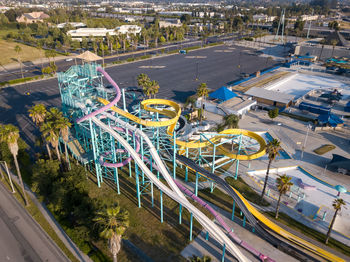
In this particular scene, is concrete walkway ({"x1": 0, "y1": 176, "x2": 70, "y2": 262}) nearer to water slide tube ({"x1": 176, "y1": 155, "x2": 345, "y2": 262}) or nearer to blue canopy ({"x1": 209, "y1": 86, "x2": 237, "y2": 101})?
water slide tube ({"x1": 176, "y1": 155, "x2": 345, "y2": 262})

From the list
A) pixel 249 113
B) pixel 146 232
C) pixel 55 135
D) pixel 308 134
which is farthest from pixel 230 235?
pixel 249 113

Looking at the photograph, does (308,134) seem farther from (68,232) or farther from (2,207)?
(2,207)

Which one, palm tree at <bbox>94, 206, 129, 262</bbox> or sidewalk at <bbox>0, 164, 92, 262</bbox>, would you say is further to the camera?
sidewalk at <bbox>0, 164, 92, 262</bbox>

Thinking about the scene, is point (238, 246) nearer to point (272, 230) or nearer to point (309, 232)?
point (272, 230)

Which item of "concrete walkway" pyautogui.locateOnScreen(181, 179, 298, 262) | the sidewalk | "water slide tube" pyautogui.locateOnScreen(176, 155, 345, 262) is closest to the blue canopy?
"water slide tube" pyautogui.locateOnScreen(176, 155, 345, 262)

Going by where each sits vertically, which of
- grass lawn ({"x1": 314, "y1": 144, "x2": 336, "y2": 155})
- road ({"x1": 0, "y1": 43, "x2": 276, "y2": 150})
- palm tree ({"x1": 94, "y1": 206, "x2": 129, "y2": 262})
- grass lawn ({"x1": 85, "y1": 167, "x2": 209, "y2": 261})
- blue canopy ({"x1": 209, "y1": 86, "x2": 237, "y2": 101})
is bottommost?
grass lawn ({"x1": 85, "y1": 167, "x2": 209, "y2": 261})

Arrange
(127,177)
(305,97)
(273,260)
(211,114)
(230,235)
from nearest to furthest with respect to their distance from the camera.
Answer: (273,260) → (230,235) → (127,177) → (211,114) → (305,97)

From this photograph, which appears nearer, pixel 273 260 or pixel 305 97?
pixel 273 260
